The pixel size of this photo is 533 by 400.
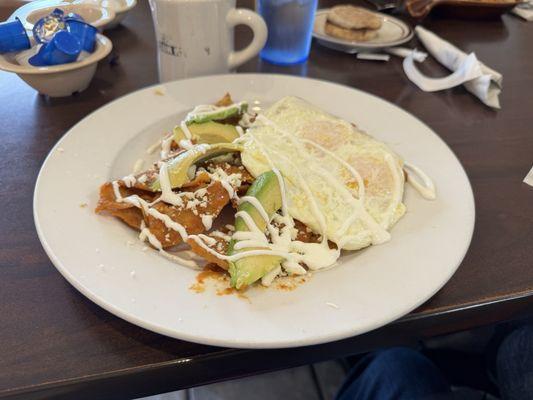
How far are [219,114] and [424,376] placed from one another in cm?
71

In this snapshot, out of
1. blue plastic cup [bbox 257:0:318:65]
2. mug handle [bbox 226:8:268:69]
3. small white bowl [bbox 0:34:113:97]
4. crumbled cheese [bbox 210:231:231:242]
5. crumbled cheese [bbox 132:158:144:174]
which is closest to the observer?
crumbled cheese [bbox 210:231:231:242]

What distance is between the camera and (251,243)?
0.67m

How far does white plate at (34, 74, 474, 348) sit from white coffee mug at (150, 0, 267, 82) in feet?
0.68

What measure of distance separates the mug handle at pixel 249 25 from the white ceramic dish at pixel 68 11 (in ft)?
1.10

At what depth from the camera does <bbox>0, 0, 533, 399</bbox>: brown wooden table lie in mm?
572

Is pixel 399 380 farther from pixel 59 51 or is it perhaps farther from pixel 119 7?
pixel 119 7

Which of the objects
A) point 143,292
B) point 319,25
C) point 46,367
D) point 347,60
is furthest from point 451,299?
point 319,25

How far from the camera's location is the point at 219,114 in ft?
3.07

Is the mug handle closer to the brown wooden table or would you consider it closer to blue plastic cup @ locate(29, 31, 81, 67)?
the brown wooden table

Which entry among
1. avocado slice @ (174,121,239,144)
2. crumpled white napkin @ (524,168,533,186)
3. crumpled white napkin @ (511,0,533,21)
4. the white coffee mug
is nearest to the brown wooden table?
crumpled white napkin @ (524,168,533,186)

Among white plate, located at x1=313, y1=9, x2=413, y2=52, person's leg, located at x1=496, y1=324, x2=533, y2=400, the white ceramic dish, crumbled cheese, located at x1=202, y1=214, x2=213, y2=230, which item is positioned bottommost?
person's leg, located at x1=496, y1=324, x2=533, y2=400

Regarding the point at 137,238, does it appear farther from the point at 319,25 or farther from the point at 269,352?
the point at 319,25

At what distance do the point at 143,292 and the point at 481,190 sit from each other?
25.6 inches

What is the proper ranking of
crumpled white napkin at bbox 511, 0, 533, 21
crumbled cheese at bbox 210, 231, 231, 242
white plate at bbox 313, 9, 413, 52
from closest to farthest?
crumbled cheese at bbox 210, 231, 231, 242 → white plate at bbox 313, 9, 413, 52 → crumpled white napkin at bbox 511, 0, 533, 21
